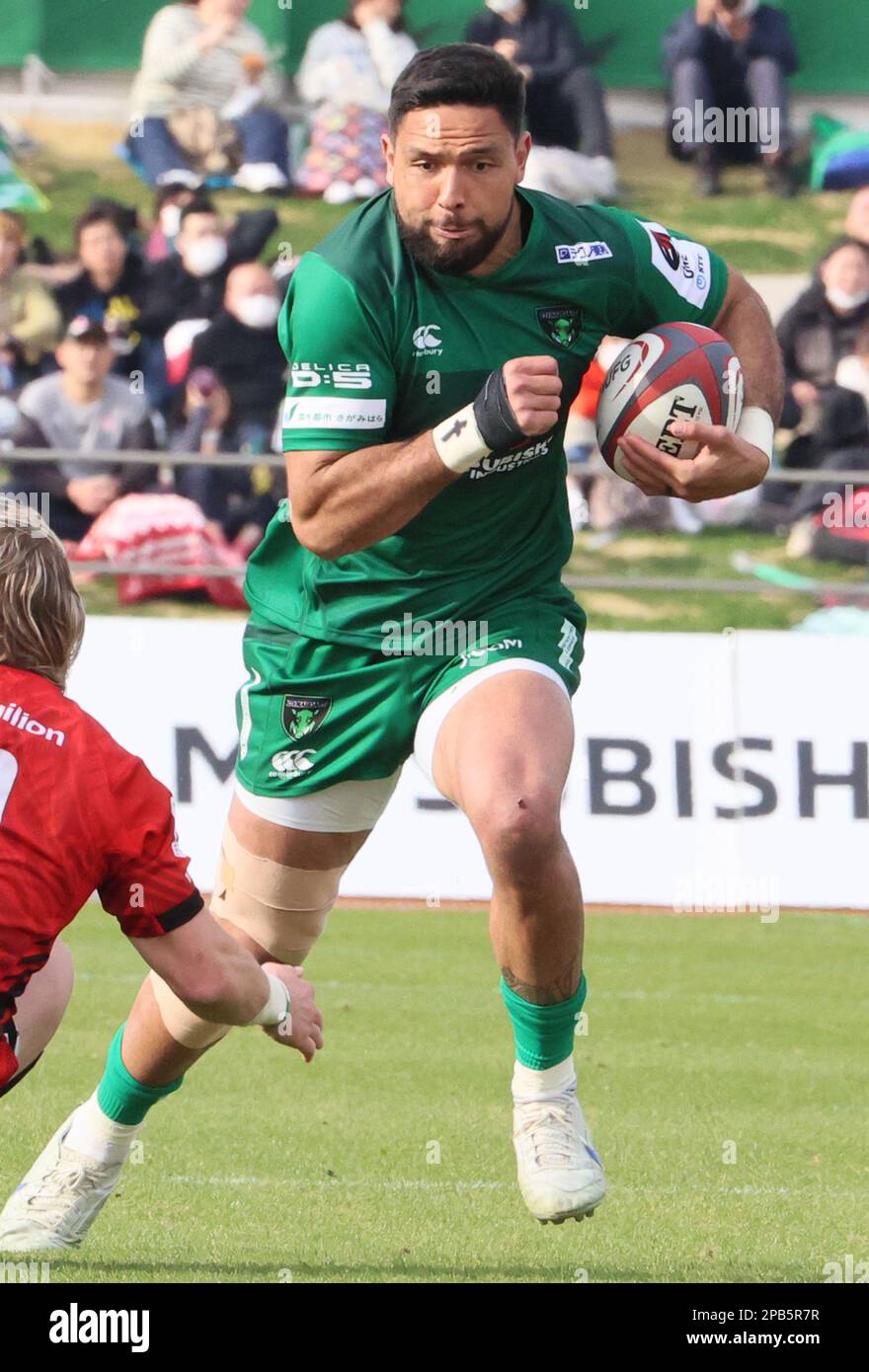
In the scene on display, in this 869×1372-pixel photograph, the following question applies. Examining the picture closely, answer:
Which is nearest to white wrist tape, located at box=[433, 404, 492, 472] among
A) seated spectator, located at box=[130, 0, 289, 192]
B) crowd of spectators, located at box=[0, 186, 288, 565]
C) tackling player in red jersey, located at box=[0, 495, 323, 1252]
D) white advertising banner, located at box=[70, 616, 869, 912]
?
tackling player in red jersey, located at box=[0, 495, 323, 1252]

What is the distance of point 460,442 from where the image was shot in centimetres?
437

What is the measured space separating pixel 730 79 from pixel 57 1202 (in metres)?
12.2

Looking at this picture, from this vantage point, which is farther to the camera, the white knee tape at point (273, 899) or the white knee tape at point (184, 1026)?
the white knee tape at point (273, 899)

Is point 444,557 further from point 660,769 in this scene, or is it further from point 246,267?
point 246,267

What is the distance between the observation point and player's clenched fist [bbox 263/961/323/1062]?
395cm

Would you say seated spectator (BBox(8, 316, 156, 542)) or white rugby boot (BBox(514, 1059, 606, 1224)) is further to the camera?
seated spectator (BBox(8, 316, 156, 542))

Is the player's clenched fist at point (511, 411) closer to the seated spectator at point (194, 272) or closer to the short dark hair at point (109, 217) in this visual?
the seated spectator at point (194, 272)

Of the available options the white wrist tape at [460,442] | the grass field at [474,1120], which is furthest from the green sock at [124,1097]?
the white wrist tape at [460,442]

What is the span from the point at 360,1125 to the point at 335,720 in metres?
1.83

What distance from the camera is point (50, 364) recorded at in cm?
1303

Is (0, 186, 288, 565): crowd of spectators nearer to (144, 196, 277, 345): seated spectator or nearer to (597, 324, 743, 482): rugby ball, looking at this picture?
(144, 196, 277, 345): seated spectator

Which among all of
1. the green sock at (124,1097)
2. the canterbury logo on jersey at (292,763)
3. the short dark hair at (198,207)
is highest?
the canterbury logo on jersey at (292,763)

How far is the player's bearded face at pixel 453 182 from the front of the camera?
452 cm

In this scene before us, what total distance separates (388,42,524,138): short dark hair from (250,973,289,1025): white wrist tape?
6.62ft
